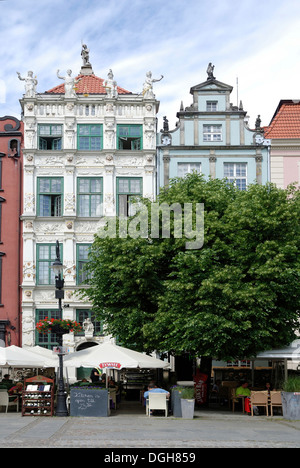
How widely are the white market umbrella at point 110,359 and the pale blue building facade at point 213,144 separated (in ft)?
47.3

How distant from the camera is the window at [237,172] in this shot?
123 feet

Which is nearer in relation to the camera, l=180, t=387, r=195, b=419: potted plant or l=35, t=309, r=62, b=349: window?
l=180, t=387, r=195, b=419: potted plant

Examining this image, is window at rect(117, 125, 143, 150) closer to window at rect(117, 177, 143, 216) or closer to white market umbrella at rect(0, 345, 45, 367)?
window at rect(117, 177, 143, 216)

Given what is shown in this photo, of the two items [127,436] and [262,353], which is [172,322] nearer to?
[262,353]

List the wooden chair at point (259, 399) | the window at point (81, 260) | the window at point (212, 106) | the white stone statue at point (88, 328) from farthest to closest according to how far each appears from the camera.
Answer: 1. the window at point (212, 106)
2. the window at point (81, 260)
3. the white stone statue at point (88, 328)
4. the wooden chair at point (259, 399)

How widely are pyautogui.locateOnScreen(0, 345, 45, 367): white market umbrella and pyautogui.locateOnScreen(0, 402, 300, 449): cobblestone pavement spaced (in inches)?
67.1

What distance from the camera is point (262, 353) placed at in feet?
81.7

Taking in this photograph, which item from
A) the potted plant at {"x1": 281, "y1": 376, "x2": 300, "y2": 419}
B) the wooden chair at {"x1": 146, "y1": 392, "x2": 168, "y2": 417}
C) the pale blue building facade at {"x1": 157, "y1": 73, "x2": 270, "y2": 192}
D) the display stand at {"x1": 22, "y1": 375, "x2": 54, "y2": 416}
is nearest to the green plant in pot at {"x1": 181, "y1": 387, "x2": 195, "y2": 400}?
the wooden chair at {"x1": 146, "y1": 392, "x2": 168, "y2": 417}

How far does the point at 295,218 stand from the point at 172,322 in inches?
229

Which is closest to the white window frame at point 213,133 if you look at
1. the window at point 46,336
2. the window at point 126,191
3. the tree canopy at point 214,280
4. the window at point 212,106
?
the window at point 212,106

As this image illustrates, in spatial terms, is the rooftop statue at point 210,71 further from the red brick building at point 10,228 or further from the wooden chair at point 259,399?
the wooden chair at point 259,399

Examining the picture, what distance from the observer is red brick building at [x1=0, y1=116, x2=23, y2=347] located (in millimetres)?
36031

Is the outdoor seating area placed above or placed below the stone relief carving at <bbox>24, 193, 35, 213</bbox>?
below
